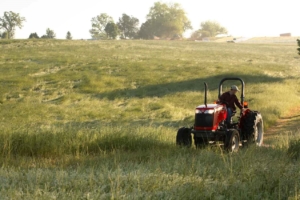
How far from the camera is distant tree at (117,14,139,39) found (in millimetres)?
125250

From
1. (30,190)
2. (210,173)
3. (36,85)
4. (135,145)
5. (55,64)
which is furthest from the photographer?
(55,64)

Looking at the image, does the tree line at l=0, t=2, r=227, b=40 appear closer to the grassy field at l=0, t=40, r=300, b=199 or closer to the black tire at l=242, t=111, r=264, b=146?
the grassy field at l=0, t=40, r=300, b=199

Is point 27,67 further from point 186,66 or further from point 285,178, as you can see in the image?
point 285,178

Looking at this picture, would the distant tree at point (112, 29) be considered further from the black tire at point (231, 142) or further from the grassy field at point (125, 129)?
the black tire at point (231, 142)

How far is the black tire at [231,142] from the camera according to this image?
899cm

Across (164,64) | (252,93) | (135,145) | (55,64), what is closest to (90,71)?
(55,64)

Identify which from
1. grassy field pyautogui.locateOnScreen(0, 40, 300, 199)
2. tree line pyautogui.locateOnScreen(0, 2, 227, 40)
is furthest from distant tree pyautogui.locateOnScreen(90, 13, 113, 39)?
grassy field pyautogui.locateOnScreen(0, 40, 300, 199)

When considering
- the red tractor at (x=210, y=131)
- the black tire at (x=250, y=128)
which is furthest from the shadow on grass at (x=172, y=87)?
the red tractor at (x=210, y=131)

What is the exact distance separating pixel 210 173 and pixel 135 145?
3012 millimetres

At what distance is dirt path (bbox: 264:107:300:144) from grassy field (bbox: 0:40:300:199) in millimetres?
313

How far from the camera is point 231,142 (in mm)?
9016

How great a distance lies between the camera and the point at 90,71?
33.9 metres

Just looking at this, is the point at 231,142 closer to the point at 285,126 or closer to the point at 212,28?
the point at 285,126

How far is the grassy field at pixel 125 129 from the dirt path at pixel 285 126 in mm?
313
